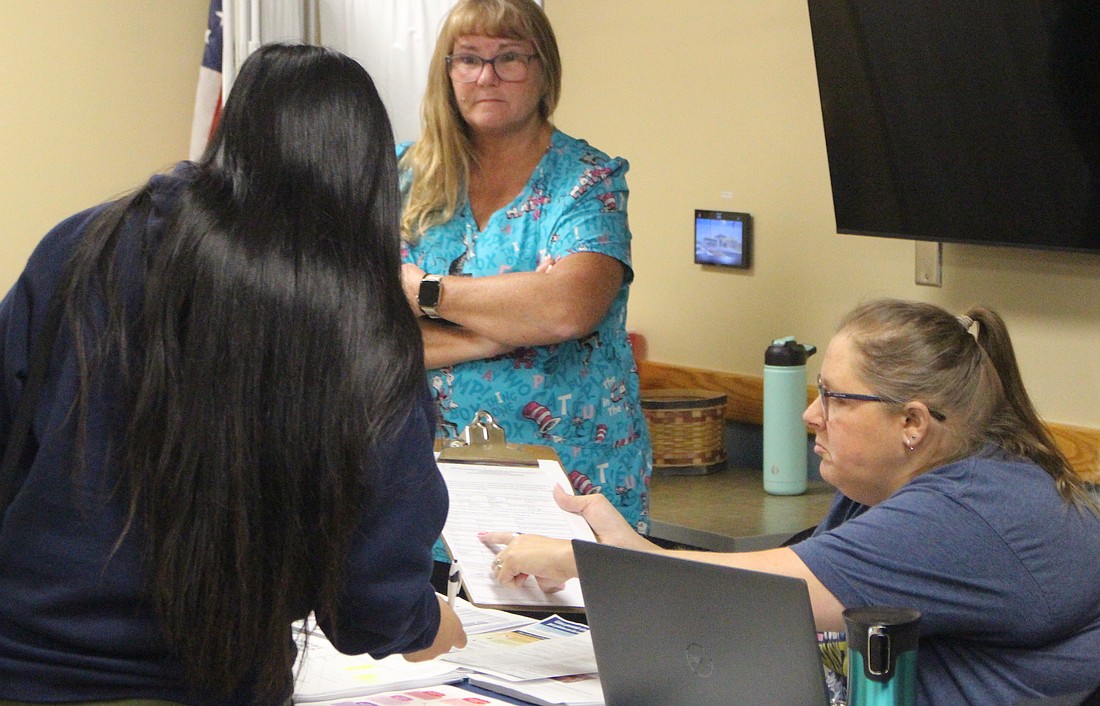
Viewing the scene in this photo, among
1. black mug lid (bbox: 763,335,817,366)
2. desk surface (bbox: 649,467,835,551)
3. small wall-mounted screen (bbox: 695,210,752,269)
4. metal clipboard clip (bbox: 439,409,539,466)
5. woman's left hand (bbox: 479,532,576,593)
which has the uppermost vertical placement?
small wall-mounted screen (bbox: 695,210,752,269)

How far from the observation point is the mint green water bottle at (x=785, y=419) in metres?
3.43

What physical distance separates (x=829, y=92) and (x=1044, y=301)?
74 cm

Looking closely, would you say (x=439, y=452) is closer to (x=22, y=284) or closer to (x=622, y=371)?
(x=622, y=371)

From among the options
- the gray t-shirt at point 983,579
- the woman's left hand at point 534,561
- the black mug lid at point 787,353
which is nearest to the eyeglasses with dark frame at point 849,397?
the gray t-shirt at point 983,579

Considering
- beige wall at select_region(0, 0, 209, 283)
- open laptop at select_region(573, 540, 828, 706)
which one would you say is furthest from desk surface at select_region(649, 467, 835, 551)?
beige wall at select_region(0, 0, 209, 283)

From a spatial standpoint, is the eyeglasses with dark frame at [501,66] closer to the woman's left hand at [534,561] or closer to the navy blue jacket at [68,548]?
the woman's left hand at [534,561]

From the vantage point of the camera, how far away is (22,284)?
1.20 metres

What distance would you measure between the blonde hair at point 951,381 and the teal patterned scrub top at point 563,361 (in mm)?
756

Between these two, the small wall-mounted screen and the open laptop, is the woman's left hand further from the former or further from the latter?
the small wall-mounted screen

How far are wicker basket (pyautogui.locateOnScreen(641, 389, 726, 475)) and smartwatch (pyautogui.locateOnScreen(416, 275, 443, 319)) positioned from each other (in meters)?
1.24

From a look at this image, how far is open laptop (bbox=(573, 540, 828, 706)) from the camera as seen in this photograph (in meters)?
1.49

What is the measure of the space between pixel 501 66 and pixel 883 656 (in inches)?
61.1

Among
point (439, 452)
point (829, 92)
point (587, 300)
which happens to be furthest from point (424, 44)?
point (439, 452)

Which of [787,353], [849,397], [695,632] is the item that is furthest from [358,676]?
Result: [787,353]
